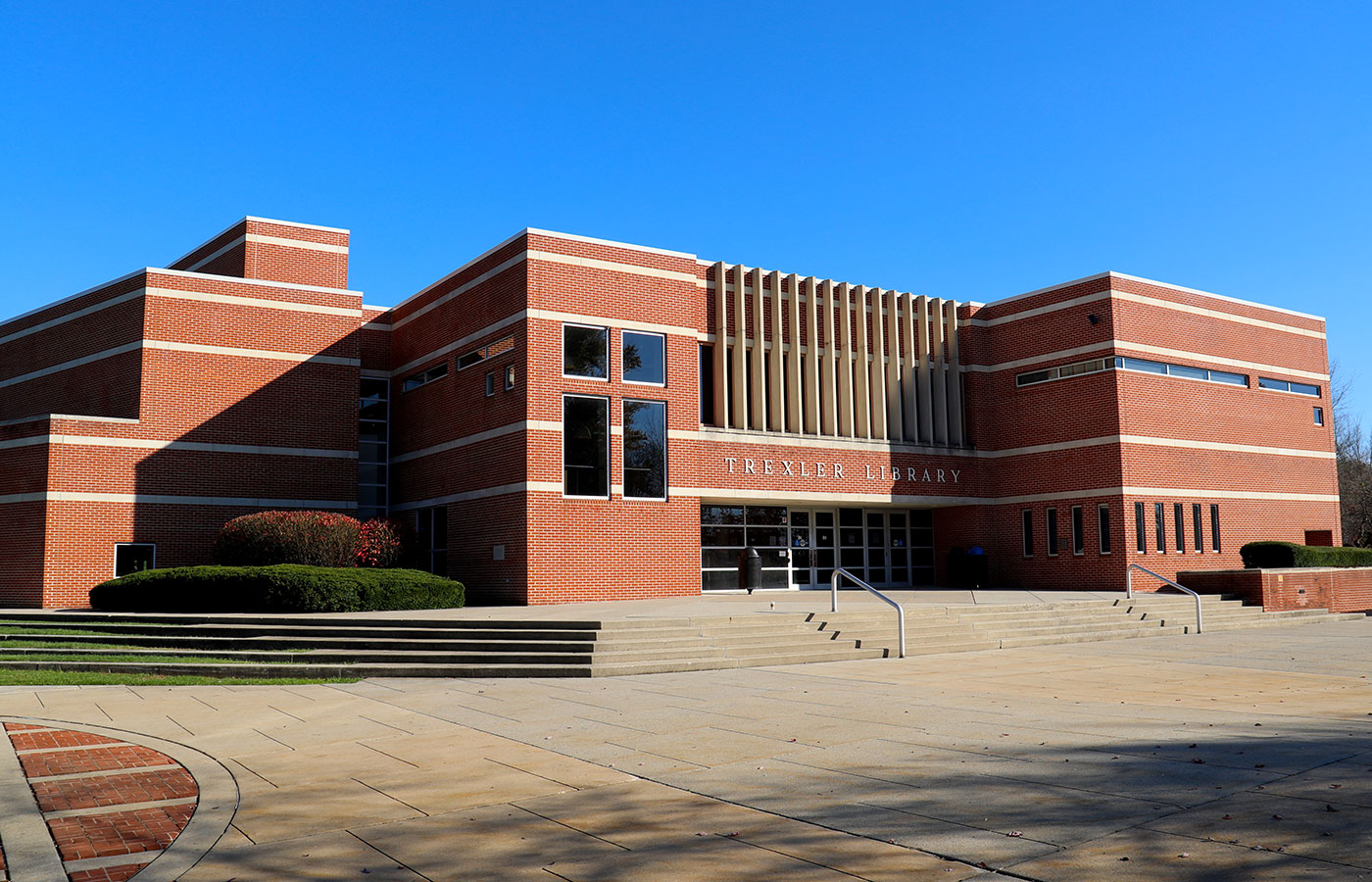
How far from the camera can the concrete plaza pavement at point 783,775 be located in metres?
5.21

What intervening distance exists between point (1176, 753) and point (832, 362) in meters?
19.4

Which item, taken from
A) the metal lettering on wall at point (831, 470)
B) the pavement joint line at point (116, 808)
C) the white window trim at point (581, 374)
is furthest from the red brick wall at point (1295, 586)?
the pavement joint line at point (116, 808)

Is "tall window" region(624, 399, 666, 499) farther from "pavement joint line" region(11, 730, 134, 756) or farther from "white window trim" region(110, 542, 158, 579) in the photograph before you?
"pavement joint line" region(11, 730, 134, 756)

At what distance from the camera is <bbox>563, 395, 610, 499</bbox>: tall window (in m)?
21.9

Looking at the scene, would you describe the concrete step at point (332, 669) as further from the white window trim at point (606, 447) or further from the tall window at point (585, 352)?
the tall window at point (585, 352)

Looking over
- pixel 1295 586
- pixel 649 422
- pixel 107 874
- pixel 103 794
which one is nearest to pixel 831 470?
pixel 649 422

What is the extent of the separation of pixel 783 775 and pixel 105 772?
5.01 metres

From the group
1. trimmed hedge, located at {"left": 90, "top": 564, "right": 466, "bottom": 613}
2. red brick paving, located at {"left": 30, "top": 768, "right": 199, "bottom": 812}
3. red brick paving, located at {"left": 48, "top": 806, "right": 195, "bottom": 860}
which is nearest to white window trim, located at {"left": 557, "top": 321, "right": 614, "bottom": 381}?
trimmed hedge, located at {"left": 90, "top": 564, "right": 466, "bottom": 613}

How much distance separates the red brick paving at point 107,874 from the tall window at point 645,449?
17115mm

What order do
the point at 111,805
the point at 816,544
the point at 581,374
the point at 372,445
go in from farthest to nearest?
the point at 372,445 → the point at 816,544 → the point at 581,374 → the point at 111,805

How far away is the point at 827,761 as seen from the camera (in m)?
7.55

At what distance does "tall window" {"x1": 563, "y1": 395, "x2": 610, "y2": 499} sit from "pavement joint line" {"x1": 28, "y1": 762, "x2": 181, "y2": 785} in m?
13.9

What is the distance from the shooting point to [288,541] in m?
20.8

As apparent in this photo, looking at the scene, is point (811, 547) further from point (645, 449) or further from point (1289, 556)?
point (1289, 556)
